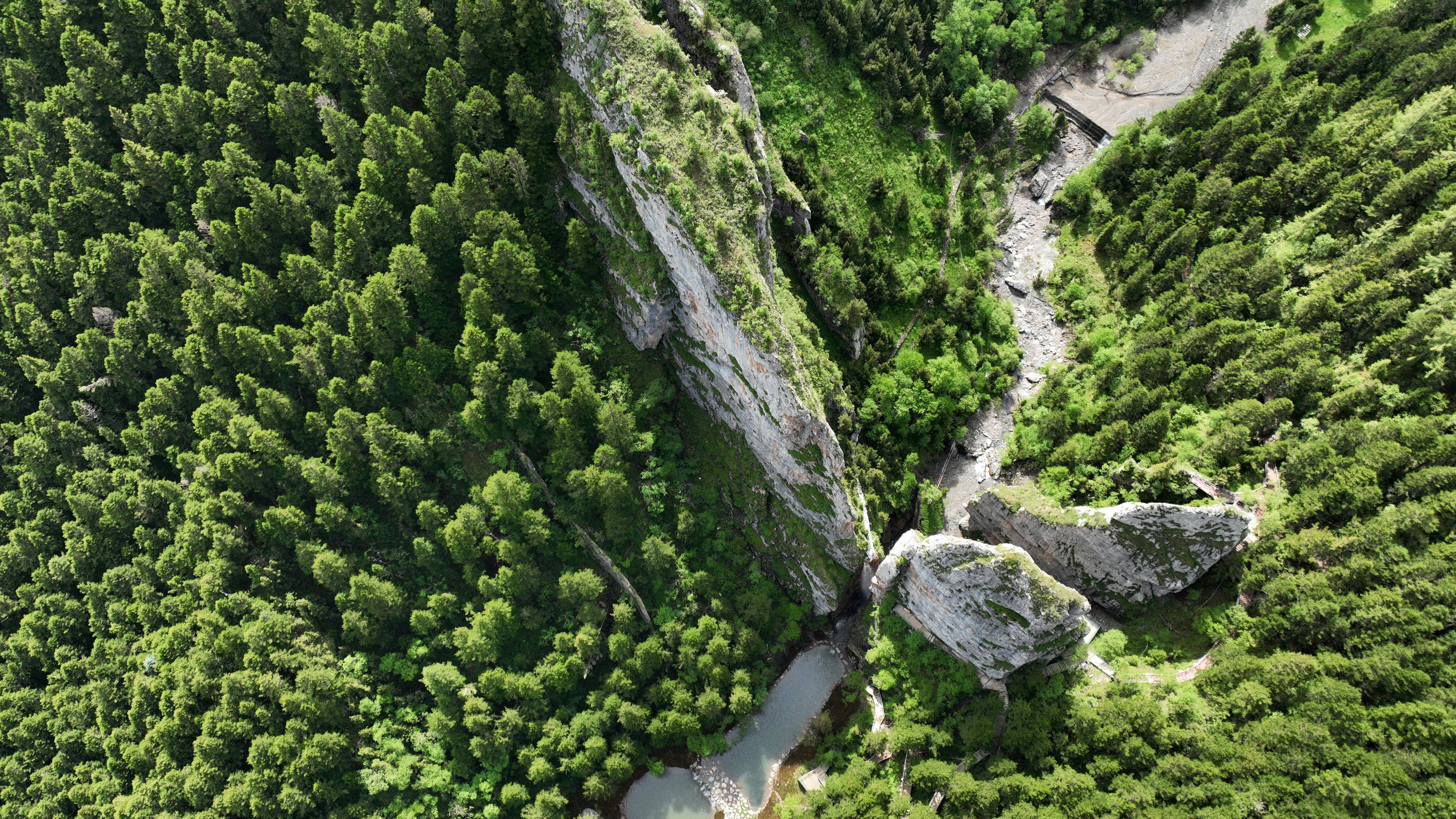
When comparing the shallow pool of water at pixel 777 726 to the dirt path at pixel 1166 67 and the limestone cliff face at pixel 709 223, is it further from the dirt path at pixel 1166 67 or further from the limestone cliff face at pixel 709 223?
the dirt path at pixel 1166 67

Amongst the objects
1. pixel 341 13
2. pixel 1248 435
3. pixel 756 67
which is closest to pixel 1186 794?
pixel 1248 435

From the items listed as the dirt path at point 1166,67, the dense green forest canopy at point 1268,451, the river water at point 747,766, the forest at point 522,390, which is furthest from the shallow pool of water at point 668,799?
the dirt path at point 1166,67

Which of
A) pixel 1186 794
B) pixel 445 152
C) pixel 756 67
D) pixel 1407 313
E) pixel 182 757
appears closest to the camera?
pixel 1186 794

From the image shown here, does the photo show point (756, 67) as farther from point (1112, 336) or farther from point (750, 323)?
point (1112, 336)

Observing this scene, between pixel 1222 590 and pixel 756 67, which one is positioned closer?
pixel 1222 590

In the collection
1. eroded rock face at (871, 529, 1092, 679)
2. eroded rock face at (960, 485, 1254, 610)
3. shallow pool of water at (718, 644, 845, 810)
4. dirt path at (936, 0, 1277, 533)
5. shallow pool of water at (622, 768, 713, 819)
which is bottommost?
shallow pool of water at (622, 768, 713, 819)

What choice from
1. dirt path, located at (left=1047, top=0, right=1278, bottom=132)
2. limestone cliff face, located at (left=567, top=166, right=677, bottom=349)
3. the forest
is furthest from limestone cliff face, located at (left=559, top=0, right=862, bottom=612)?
dirt path, located at (left=1047, top=0, right=1278, bottom=132)

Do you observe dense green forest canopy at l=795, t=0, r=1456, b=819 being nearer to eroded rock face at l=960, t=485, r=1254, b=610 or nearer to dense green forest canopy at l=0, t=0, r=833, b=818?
eroded rock face at l=960, t=485, r=1254, b=610
